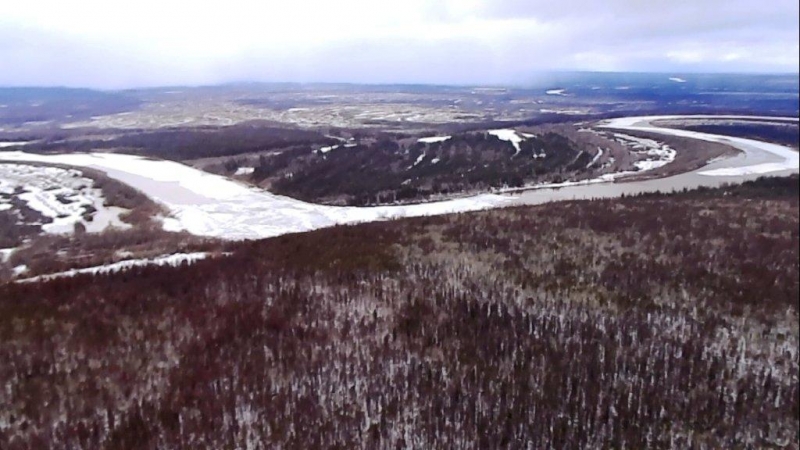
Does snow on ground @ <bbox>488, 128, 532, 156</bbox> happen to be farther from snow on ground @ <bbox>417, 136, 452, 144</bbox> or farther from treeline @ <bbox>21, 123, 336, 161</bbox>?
treeline @ <bbox>21, 123, 336, 161</bbox>

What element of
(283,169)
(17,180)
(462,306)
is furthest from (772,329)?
(283,169)

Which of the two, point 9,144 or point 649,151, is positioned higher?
point 9,144

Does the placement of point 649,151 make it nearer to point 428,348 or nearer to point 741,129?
point 741,129

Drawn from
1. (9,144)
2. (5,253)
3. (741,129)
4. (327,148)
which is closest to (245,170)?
(327,148)

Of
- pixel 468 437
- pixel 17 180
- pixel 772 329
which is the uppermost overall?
pixel 17 180

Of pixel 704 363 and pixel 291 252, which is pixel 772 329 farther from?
pixel 291 252

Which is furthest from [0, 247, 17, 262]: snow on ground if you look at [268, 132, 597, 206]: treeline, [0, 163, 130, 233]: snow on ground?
[268, 132, 597, 206]: treeline

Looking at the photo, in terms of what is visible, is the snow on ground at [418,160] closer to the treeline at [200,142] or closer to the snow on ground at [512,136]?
the snow on ground at [512,136]

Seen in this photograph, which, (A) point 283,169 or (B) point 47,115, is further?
(A) point 283,169
